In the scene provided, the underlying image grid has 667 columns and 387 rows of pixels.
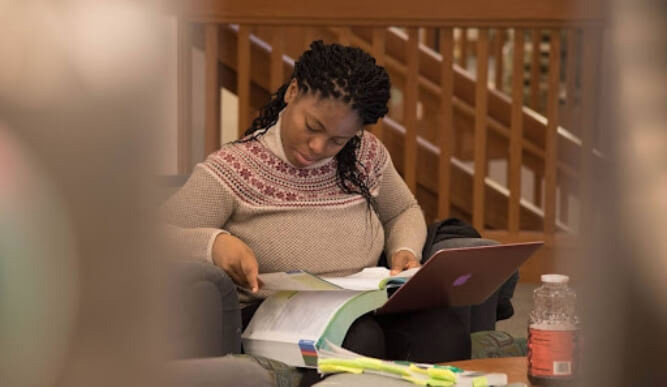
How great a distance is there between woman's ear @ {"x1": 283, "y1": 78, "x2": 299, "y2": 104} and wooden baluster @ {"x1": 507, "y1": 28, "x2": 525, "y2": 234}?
1851mm

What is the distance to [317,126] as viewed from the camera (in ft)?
5.83

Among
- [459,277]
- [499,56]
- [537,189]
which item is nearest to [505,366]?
[459,277]

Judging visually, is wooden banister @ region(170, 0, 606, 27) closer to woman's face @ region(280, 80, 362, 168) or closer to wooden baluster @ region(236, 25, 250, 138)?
wooden baluster @ region(236, 25, 250, 138)

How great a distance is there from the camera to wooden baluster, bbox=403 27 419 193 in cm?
356

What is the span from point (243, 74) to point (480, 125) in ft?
3.02

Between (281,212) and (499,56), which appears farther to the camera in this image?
(499,56)

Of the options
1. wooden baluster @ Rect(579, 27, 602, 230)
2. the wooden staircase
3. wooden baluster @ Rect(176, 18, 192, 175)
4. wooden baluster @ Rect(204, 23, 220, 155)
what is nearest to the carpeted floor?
the wooden staircase

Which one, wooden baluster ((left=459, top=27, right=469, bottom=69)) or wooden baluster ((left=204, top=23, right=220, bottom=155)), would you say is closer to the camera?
wooden baluster ((left=204, top=23, right=220, bottom=155))

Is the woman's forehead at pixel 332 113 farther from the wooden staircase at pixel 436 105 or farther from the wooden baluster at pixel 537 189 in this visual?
the wooden baluster at pixel 537 189

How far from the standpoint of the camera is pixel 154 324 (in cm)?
14

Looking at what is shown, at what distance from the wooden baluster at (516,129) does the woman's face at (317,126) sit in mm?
1884

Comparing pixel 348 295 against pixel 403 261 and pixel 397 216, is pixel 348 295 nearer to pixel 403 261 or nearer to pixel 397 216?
pixel 403 261

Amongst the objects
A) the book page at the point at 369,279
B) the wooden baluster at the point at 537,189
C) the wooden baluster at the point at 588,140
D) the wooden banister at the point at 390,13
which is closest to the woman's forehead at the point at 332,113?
the book page at the point at 369,279

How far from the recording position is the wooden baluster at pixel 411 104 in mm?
3564
